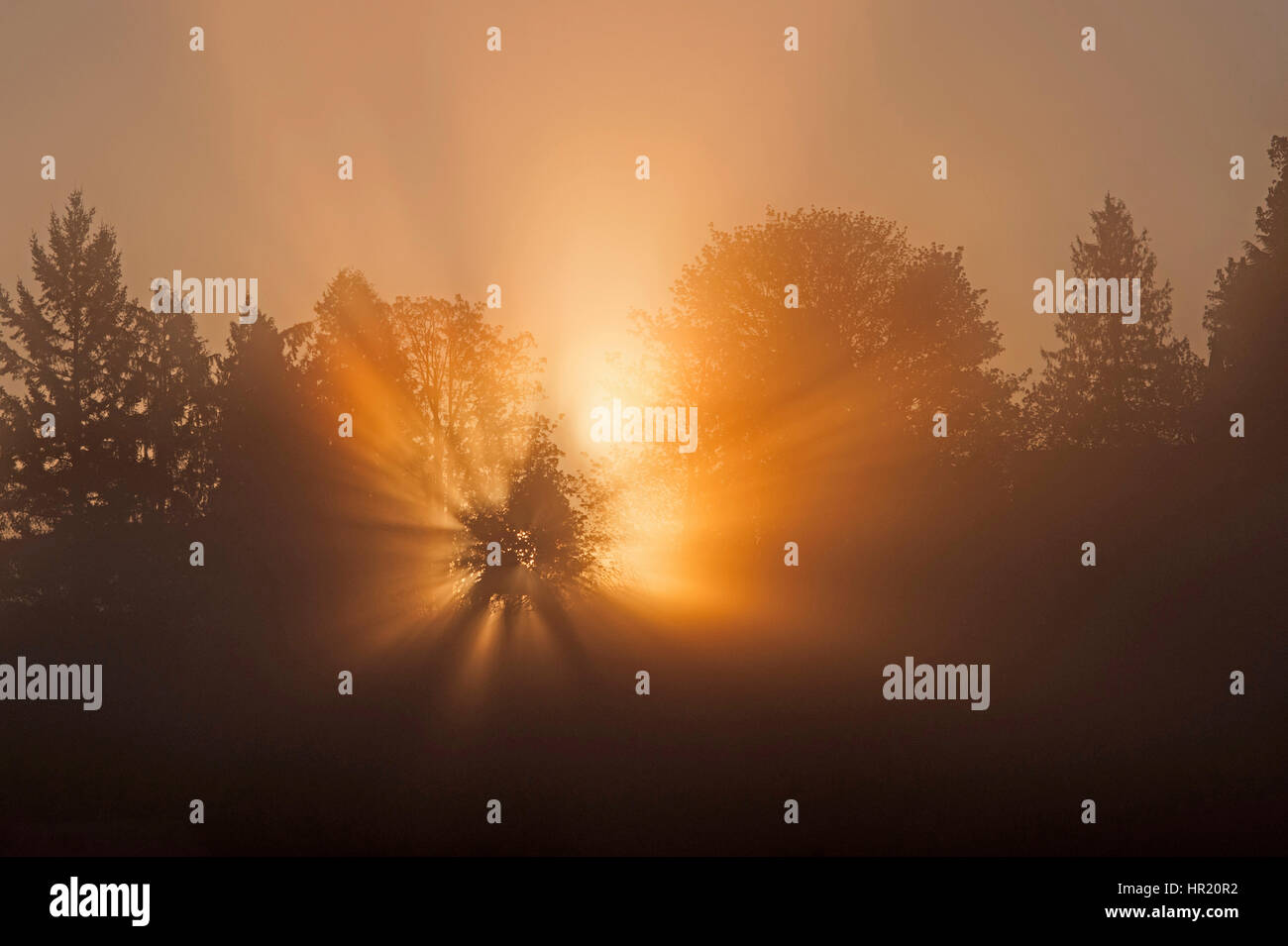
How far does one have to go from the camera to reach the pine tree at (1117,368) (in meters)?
37.8

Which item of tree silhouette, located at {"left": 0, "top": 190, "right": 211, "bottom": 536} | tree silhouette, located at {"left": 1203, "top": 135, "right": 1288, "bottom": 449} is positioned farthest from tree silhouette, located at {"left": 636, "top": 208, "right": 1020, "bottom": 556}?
tree silhouette, located at {"left": 0, "top": 190, "right": 211, "bottom": 536}

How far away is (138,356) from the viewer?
4050cm

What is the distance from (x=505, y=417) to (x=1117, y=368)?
89.4ft

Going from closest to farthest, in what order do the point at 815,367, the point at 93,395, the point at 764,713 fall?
the point at 764,713 < the point at 815,367 < the point at 93,395

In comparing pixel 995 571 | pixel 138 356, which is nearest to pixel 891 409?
pixel 995 571

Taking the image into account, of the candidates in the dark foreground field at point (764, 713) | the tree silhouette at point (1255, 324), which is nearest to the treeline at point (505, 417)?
the tree silhouette at point (1255, 324)

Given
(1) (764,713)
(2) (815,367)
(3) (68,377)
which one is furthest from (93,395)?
(1) (764,713)

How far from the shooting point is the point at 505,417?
Result: 32938mm

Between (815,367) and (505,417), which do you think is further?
(815,367)

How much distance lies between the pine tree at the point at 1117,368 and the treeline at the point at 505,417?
18 cm

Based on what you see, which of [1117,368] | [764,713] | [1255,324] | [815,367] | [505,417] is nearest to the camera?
[764,713]

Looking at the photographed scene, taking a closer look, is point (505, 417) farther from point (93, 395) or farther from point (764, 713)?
point (93, 395)

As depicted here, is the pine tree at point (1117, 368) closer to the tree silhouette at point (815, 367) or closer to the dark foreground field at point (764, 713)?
the tree silhouette at point (815, 367)

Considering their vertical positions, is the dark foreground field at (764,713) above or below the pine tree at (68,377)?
below
